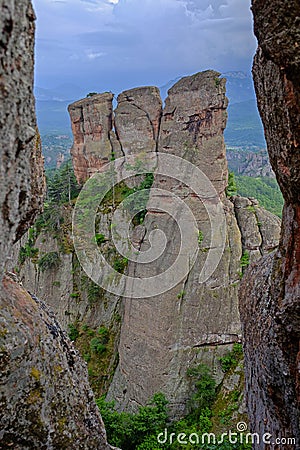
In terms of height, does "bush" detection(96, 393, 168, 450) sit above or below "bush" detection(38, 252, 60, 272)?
below

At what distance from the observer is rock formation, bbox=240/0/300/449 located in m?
5.23

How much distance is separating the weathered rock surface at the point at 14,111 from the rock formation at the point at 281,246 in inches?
108

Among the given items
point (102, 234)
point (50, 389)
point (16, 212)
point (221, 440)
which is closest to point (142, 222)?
point (102, 234)

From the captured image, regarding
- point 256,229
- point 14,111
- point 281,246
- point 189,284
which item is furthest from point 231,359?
point 14,111

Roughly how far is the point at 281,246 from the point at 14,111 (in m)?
4.70

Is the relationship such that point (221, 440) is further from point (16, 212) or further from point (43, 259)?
point (43, 259)

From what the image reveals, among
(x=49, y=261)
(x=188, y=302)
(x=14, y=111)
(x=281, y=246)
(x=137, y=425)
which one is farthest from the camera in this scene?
(x=49, y=261)

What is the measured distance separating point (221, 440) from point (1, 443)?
12.2 meters

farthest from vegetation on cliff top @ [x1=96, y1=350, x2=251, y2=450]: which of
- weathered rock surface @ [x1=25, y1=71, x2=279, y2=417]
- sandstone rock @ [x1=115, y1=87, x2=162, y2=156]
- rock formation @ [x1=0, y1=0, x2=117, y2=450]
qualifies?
sandstone rock @ [x1=115, y1=87, x2=162, y2=156]

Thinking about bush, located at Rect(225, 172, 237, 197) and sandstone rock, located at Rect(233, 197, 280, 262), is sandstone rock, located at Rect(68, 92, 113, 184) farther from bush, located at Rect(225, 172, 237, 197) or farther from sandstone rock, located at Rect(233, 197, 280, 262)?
sandstone rock, located at Rect(233, 197, 280, 262)

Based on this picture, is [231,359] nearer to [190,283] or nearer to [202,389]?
[202,389]

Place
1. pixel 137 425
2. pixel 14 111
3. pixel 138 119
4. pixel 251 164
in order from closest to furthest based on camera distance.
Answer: pixel 14 111 → pixel 137 425 → pixel 138 119 → pixel 251 164

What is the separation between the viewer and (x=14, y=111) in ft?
12.3

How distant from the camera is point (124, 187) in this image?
30766mm
